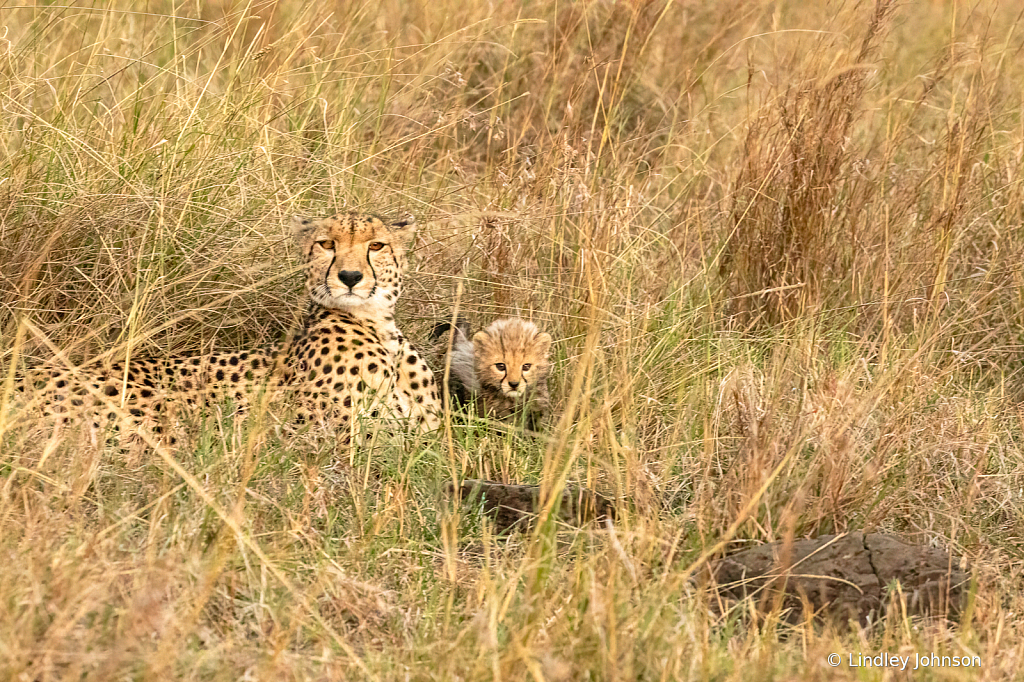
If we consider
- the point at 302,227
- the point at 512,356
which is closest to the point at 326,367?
the point at 302,227

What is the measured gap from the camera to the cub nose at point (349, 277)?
3.70 metres

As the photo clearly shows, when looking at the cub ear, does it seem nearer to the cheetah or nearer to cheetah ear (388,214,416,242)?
the cheetah

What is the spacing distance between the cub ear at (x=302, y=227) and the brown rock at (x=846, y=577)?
166cm

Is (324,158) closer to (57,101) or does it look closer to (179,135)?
(179,135)

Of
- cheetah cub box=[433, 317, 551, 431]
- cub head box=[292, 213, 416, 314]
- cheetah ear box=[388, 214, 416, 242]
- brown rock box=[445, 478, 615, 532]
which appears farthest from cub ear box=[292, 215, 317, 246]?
brown rock box=[445, 478, 615, 532]

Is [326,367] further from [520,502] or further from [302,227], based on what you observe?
[520,502]

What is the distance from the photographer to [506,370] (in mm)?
3895

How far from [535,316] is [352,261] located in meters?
0.80

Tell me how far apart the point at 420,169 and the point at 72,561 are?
8.17 ft

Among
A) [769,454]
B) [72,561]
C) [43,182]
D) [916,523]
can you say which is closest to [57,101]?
[43,182]

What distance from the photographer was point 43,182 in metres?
4.02

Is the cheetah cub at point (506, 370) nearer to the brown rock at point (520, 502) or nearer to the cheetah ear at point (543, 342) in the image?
the cheetah ear at point (543, 342)

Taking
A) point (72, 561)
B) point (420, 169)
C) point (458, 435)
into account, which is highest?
point (420, 169)

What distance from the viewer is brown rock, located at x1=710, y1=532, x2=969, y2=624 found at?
2.71 m
